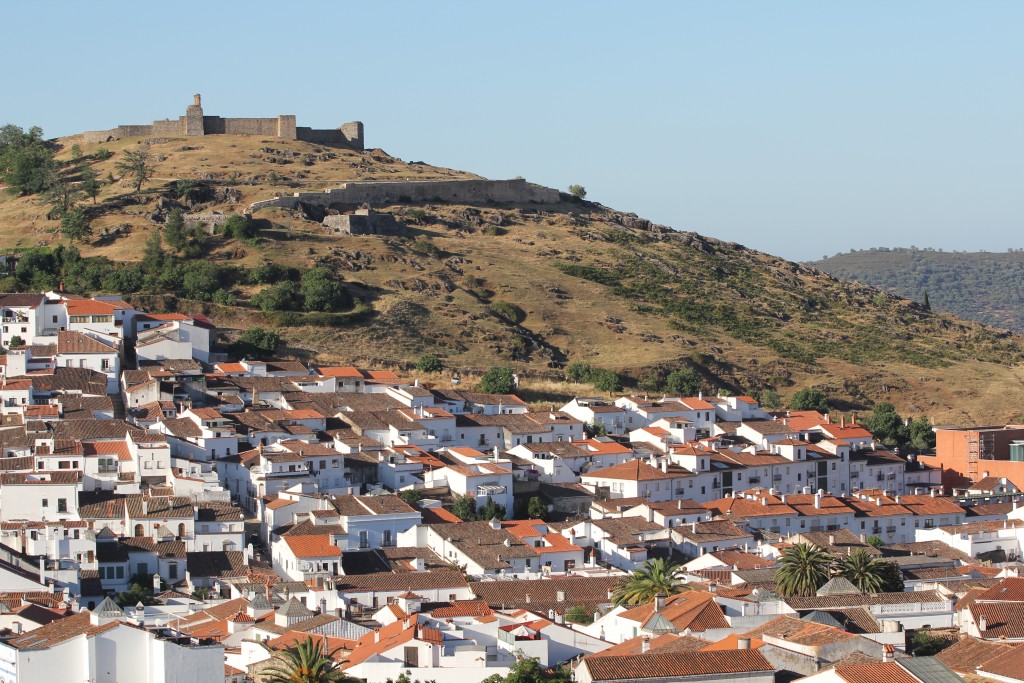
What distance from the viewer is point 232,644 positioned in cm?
3859

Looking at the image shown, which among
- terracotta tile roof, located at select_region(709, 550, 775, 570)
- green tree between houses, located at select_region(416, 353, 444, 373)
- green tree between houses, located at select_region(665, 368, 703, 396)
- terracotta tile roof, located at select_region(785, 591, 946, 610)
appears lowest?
terracotta tile roof, located at select_region(709, 550, 775, 570)

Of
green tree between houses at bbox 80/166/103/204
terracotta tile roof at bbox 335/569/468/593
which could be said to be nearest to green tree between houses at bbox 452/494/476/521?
terracotta tile roof at bbox 335/569/468/593

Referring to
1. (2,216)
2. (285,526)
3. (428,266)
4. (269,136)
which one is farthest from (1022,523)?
(269,136)

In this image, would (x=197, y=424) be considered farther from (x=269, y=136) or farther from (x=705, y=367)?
(x=269, y=136)

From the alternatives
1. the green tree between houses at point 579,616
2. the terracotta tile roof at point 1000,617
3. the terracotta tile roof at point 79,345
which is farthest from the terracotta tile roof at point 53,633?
the terracotta tile roof at point 79,345

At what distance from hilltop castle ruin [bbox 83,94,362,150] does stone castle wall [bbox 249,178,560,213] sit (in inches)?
491

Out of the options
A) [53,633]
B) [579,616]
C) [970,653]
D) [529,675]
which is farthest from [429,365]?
[529,675]

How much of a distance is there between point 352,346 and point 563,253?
27.3 meters

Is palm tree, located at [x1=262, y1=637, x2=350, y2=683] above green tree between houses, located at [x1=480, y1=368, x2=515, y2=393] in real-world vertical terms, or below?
below

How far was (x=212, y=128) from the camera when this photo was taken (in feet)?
390

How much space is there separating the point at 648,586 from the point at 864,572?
600 centimetres

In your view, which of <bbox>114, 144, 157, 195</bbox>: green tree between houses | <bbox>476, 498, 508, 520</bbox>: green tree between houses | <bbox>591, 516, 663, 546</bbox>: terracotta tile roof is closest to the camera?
<bbox>591, 516, 663, 546</bbox>: terracotta tile roof

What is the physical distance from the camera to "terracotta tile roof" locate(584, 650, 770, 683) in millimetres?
32250

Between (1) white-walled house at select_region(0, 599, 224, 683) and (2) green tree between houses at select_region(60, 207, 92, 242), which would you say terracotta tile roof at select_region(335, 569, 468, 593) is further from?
(2) green tree between houses at select_region(60, 207, 92, 242)
